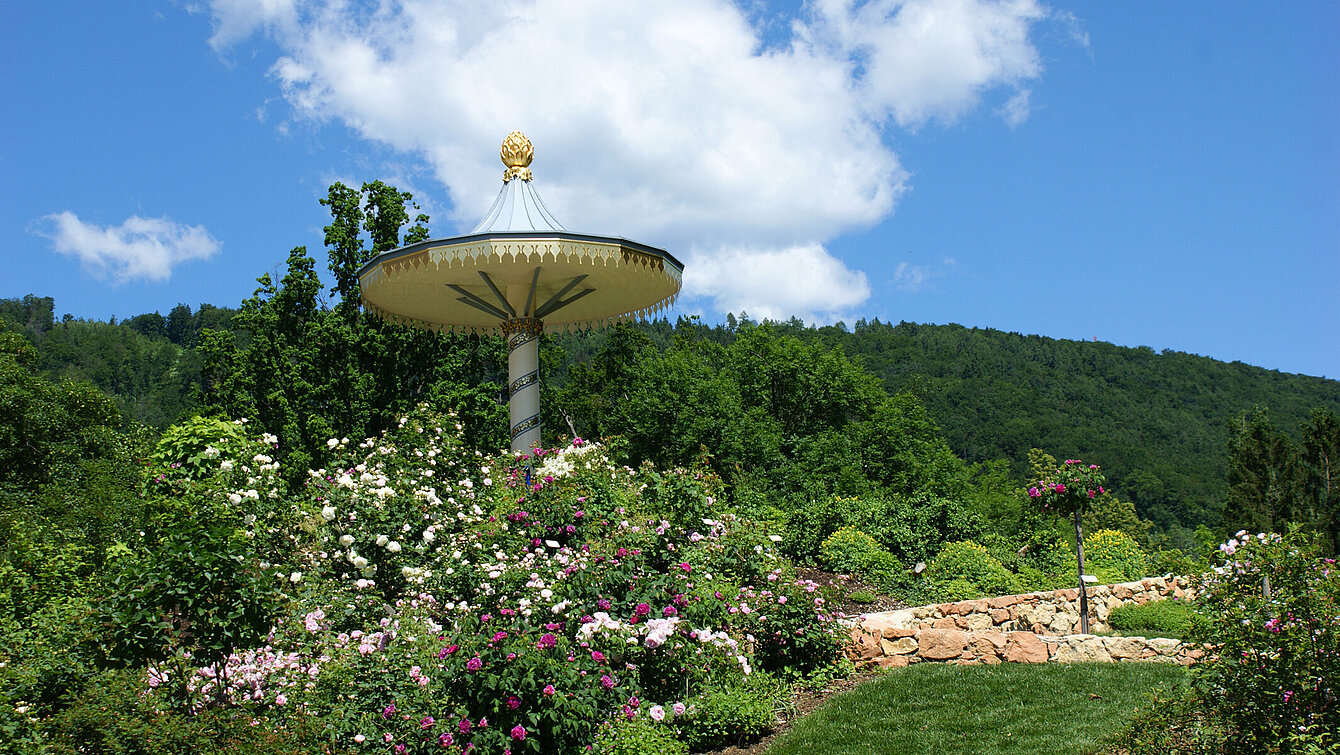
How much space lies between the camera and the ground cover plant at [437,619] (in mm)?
4828

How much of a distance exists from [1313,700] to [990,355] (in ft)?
198

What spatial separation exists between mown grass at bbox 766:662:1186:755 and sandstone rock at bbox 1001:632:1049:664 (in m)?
0.35

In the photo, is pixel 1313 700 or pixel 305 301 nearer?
pixel 1313 700

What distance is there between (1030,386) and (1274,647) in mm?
58194

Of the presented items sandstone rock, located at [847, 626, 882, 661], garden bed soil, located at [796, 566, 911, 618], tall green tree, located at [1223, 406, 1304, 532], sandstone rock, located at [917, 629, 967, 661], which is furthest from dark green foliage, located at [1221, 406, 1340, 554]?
sandstone rock, located at [847, 626, 882, 661]

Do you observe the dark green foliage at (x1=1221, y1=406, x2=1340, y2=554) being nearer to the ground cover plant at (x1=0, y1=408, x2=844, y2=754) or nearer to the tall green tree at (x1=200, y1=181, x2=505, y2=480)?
the tall green tree at (x1=200, y1=181, x2=505, y2=480)

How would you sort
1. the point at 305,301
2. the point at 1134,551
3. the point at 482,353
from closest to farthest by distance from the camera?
the point at 1134,551 → the point at 305,301 → the point at 482,353

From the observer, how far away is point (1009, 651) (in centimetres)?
855

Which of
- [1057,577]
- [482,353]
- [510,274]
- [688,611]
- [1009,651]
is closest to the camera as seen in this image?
[688,611]

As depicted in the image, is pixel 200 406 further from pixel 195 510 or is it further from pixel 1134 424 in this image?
pixel 1134 424

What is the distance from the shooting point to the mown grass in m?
5.93

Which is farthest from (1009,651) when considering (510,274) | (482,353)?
(482,353)

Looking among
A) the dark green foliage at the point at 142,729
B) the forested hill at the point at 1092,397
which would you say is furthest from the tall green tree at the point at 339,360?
the forested hill at the point at 1092,397

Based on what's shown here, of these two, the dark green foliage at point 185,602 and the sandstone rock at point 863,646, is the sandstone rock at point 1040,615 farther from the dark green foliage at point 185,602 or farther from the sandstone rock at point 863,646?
the dark green foliage at point 185,602
